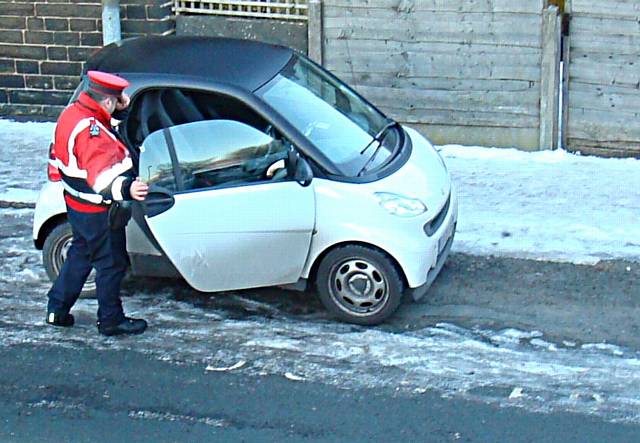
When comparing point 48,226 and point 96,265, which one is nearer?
point 96,265

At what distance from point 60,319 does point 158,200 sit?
999 mm

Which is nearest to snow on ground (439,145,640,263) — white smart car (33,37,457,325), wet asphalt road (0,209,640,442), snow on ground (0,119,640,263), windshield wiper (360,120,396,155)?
snow on ground (0,119,640,263)

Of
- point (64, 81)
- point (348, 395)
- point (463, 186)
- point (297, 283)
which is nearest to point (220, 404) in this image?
point (348, 395)

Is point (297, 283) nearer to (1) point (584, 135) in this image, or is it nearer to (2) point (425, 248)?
(2) point (425, 248)

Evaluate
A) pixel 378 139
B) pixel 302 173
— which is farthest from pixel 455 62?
pixel 302 173

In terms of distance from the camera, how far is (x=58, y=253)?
25.5ft

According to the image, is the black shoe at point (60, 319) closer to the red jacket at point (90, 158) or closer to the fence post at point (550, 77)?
the red jacket at point (90, 158)

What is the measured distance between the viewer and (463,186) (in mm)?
10359

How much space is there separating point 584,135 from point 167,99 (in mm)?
5164

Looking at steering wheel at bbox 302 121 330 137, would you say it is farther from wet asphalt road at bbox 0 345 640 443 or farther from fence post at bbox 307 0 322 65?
fence post at bbox 307 0 322 65

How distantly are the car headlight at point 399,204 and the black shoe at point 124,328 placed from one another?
169cm

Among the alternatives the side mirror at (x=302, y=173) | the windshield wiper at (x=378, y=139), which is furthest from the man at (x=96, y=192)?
the windshield wiper at (x=378, y=139)

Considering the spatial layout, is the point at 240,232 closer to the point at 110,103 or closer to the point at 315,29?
the point at 110,103

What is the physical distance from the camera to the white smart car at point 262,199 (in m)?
7.16
